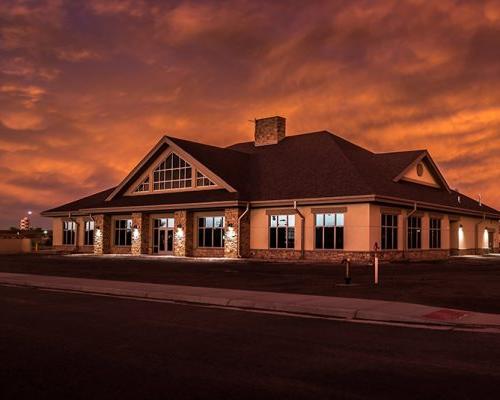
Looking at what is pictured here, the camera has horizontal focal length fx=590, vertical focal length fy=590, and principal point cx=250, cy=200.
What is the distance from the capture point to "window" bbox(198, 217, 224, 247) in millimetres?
38000

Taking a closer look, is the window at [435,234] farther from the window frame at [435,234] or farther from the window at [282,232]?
the window at [282,232]

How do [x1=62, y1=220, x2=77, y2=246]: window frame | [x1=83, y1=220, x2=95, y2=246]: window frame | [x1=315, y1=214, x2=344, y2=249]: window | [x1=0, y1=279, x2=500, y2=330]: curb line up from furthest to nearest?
[x1=62, y1=220, x2=77, y2=246]: window frame
[x1=83, y1=220, x2=95, y2=246]: window frame
[x1=315, y1=214, x2=344, y2=249]: window
[x1=0, y1=279, x2=500, y2=330]: curb

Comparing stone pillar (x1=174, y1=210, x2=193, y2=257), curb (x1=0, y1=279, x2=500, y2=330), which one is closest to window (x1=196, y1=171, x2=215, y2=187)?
stone pillar (x1=174, y1=210, x2=193, y2=257)

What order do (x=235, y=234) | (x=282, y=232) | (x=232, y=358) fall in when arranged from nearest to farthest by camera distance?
(x=232, y=358) < (x=282, y=232) < (x=235, y=234)

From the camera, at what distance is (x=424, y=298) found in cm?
1472

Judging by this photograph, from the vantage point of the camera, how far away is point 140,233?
41.4 meters

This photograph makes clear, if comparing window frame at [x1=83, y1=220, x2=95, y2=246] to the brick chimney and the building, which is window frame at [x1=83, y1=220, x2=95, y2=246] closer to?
the building

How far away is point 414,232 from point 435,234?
11.8ft

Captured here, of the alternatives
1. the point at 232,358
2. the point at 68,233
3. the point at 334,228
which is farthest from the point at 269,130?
the point at 232,358

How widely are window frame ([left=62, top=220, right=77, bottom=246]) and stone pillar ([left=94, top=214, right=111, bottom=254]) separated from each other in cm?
644

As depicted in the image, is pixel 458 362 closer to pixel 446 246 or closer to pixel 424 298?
pixel 424 298

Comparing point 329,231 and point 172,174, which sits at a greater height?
point 172,174

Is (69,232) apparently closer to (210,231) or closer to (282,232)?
(210,231)

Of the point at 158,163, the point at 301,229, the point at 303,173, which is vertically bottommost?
the point at 301,229
